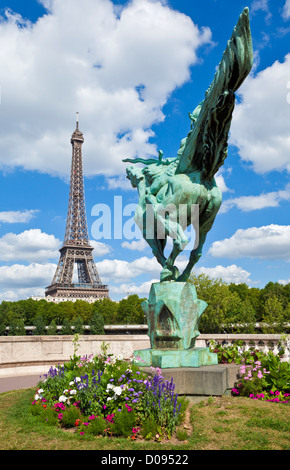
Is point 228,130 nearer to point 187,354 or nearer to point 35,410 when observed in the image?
point 187,354

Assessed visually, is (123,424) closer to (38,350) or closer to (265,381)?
(265,381)

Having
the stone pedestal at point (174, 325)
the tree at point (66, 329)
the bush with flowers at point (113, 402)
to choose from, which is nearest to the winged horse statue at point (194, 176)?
the stone pedestal at point (174, 325)

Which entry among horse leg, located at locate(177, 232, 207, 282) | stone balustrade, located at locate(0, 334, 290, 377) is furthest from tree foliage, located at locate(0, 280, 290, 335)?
horse leg, located at locate(177, 232, 207, 282)

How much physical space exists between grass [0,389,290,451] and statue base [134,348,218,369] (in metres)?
0.83

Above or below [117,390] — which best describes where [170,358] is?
above

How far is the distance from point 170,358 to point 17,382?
6.20 meters

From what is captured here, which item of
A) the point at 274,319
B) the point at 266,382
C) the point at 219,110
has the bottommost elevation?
the point at 274,319

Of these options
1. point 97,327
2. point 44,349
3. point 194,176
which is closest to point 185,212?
point 194,176

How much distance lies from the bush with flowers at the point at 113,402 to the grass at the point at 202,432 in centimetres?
18

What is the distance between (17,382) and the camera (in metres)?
11.3

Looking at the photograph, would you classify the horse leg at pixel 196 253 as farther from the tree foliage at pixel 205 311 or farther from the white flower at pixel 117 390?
the tree foliage at pixel 205 311

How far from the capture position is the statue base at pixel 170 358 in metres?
7.19

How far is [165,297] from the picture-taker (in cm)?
773

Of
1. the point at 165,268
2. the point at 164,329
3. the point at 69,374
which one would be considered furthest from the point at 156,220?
the point at 69,374
